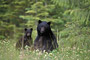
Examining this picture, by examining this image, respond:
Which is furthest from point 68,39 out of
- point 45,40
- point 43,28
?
point 43,28

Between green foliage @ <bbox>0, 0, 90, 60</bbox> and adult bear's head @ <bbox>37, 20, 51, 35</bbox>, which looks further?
adult bear's head @ <bbox>37, 20, 51, 35</bbox>

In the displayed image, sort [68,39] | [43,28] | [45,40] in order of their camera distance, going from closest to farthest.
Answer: [43,28] → [45,40] → [68,39]

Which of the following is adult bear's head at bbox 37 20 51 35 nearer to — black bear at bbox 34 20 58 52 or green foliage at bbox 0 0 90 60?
black bear at bbox 34 20 58 52

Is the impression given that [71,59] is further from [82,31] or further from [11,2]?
[11,2]

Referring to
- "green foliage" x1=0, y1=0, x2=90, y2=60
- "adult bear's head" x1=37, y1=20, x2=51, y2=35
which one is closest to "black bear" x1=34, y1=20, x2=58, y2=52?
"adult bear's head" x1=37, y1=20, x2=51, y2=35

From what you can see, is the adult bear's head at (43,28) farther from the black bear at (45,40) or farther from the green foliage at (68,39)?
the green foliage at (68,39)

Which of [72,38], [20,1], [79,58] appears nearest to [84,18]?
[72,38]

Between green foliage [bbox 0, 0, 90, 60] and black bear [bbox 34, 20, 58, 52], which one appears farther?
black bear [bbox 34, 20, 58, 52]

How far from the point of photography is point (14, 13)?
2473 centimetres

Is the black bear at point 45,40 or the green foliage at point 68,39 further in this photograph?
the black bear at point 45,40

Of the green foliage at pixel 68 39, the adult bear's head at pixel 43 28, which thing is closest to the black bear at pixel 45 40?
the adult bear's head at pixel 43 28

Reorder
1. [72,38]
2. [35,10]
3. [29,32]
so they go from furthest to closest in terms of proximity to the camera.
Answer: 1. [35,10]
2. [29,32]
3. [72,38]

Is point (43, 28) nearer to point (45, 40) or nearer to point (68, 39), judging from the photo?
point (45, 40)

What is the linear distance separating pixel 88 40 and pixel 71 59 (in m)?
3.65
